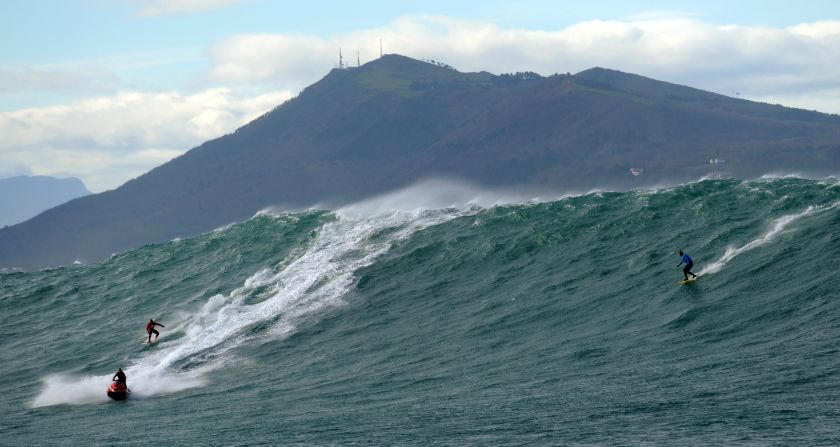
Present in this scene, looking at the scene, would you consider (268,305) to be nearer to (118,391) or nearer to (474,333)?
(118,391)

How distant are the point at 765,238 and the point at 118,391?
27979mm

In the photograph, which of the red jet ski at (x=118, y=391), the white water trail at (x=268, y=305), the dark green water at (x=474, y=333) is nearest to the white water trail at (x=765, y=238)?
the dark green water at (x=474, y=333)

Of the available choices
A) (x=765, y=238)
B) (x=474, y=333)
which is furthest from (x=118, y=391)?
(x=765, y=238)

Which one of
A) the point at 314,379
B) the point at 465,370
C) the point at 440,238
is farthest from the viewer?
the point at 440,238

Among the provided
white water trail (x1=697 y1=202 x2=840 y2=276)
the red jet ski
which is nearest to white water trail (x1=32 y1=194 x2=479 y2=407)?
the red jet ski

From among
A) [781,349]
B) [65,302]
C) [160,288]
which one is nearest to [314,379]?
[781,349]

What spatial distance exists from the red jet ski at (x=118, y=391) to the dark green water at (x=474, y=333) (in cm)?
94

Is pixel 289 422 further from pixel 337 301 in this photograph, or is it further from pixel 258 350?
pixel 337 301

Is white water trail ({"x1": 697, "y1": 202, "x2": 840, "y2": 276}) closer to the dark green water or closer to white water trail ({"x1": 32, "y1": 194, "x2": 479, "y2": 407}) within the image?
the dark green water

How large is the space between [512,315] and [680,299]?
7123 mm

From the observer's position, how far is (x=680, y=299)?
39.2 meters

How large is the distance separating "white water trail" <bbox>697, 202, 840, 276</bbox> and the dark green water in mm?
175

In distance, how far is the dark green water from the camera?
27.2 meters

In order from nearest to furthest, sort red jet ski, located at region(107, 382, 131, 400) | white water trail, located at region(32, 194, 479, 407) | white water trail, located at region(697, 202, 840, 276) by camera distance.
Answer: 1. red jet ski, located at region(107, 382, 131, 400)
2. white water trail, located at region(32, 194, 479, 407)
3. white water trail, located at region(697, 202, 840, 276)
